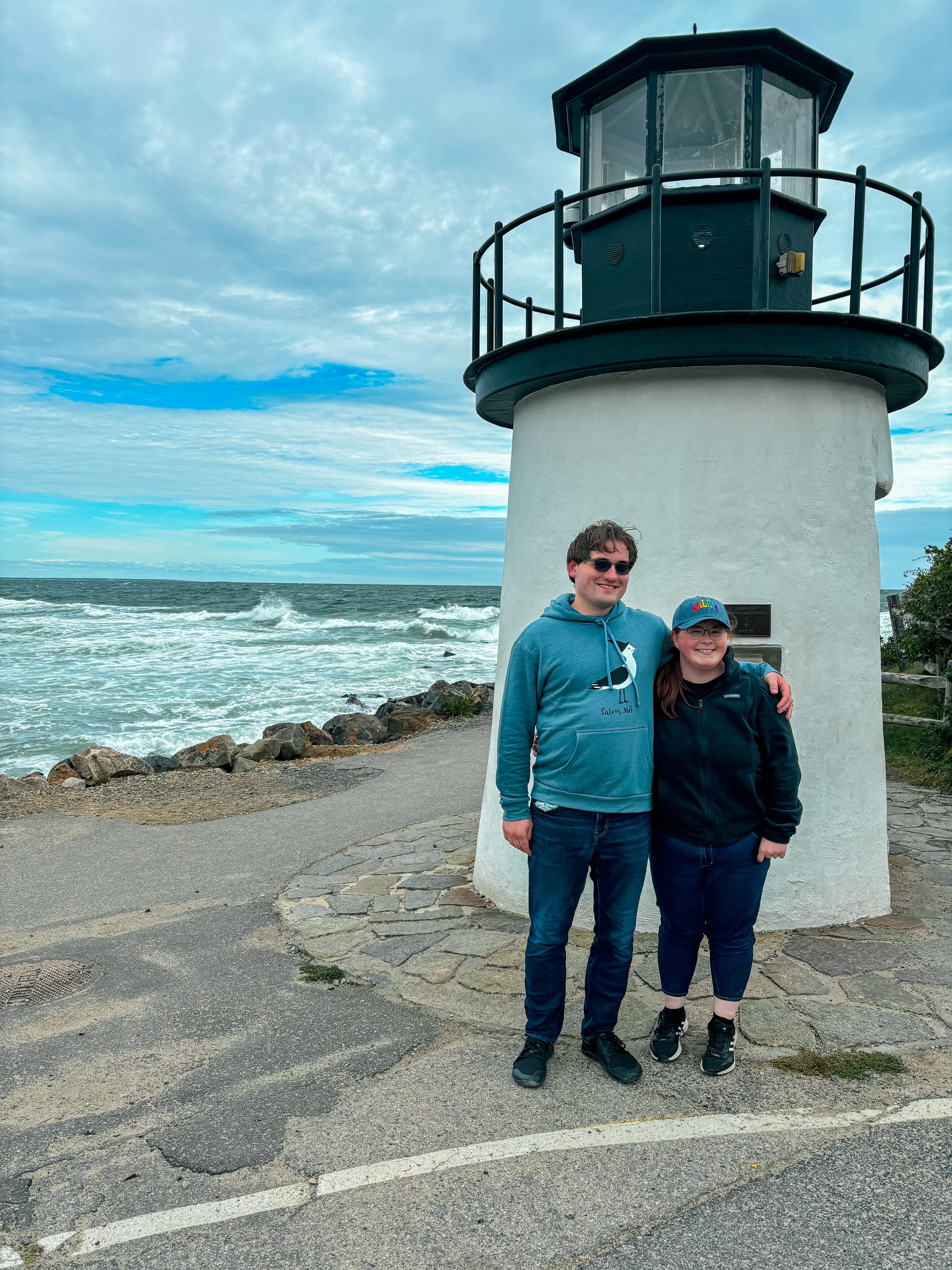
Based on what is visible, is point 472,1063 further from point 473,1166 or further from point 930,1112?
point 930,1112

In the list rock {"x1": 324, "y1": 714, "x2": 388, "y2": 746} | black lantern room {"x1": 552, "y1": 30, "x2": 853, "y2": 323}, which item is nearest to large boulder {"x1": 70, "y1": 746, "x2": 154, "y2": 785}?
rock {"x1": 324, "y1": 714, "x2": 388, "y2": 746}

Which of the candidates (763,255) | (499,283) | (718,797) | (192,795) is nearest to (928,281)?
(763,255)

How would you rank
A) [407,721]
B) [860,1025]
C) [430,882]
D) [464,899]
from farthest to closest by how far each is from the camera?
[407,721] < [430,882] < [464,899] < [860,1025]

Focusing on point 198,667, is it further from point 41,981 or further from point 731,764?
point 731,764

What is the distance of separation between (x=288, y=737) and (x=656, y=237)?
30.6ft

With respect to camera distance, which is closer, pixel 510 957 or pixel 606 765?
pixel 606 765

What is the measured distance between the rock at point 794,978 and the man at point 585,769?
A: 106 centimetres

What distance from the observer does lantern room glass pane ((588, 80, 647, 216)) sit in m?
5.14

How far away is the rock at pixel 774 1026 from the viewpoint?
11.9 ft

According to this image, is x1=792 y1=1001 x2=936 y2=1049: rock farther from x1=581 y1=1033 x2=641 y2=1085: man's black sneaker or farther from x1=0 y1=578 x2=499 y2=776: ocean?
x1=0 y1=578 x2=499 y2=776: ocean

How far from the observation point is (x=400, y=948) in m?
4.73

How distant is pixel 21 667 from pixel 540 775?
79.8ft

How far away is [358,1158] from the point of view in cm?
294

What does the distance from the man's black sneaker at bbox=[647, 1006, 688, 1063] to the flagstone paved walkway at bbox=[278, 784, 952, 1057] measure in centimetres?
20
